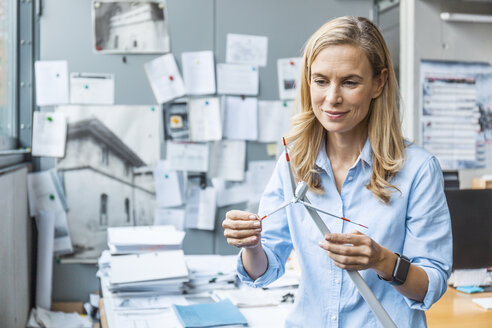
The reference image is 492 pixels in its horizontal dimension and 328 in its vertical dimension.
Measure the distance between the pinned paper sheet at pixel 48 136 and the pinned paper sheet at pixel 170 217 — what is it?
1.78 feet

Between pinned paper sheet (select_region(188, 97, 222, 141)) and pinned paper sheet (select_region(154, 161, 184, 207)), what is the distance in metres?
0.21

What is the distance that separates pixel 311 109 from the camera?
123 cm

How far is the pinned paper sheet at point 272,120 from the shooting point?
273 cm

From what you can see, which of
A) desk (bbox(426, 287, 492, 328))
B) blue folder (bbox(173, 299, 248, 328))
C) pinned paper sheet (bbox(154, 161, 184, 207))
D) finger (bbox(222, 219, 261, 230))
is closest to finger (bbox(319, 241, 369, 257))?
finger (bbox(222, 219, 261, 230))

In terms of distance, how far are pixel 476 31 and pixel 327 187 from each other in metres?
1.97

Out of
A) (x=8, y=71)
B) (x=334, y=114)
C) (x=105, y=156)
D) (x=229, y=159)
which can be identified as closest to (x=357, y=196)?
(x=334, y=114)

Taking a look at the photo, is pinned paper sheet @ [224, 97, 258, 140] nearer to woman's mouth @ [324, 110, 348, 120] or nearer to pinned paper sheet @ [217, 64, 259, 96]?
pinned paper sheet @ [217, 64, 259, 96]

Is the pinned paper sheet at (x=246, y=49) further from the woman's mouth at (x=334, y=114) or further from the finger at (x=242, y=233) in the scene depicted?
the finger at (x=242, y=233)

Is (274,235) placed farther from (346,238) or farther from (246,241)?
(346,238)

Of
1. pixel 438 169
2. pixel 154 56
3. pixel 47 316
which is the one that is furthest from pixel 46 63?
pixel 438 169

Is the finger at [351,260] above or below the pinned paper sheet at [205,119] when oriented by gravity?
below

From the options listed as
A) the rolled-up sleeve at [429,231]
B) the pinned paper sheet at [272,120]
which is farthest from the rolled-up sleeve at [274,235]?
the pinned paper sheet at [272,120]

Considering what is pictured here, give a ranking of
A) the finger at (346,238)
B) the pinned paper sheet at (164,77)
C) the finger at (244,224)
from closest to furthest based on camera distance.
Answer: the finger at (346,238)
the finger at (244,224)
the pinned paper sheet at (164,77)

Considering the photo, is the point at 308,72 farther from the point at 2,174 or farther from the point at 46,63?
the point at 46,63
